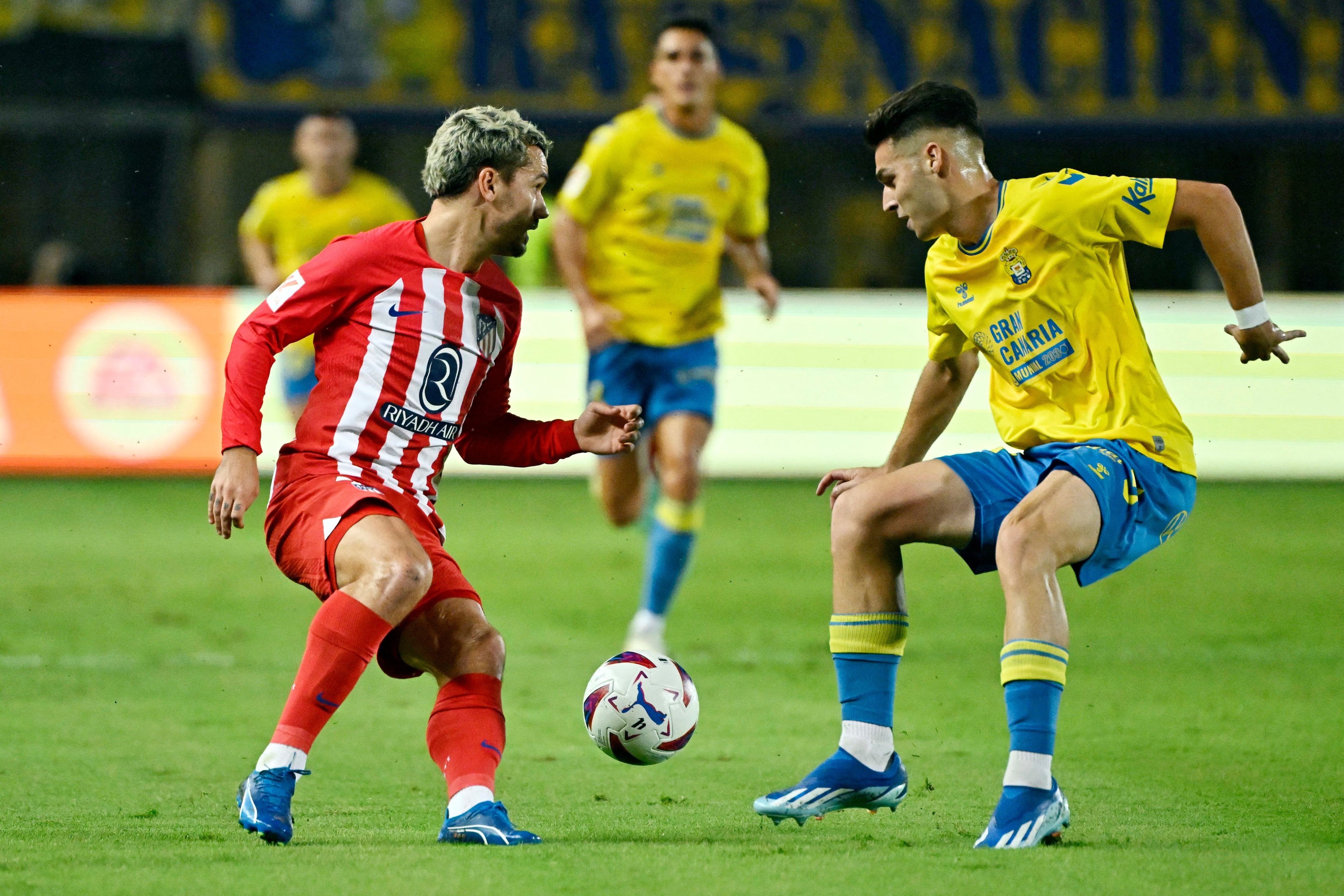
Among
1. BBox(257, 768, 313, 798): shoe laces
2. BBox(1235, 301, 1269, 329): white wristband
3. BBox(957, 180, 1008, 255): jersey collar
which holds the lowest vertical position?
BBox(257, 768, 313, 798): shoe laces

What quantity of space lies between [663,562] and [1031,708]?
Answer: 2.95m

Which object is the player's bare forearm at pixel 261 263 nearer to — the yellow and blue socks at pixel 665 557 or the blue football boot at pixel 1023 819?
the yellow and blue socks at pixel 665 557

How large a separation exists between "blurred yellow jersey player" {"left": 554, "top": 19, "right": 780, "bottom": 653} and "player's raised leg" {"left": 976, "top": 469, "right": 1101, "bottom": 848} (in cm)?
293

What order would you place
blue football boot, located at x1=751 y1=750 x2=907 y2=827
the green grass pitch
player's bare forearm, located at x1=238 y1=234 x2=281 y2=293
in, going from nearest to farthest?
the green grass pitch < blue football boot, located at x1=751 y1=750 x2=907 y2=827 < player's bare forearm, located at x1=238 y1=234 x2=281 y2=293

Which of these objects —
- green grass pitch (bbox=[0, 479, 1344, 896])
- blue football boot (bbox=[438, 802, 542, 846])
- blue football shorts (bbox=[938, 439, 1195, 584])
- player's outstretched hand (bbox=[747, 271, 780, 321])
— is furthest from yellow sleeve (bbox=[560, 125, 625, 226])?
blue football boot (bbox=[438, 802, 542, 846])

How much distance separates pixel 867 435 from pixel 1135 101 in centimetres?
411

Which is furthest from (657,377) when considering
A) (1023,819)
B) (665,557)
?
(1023,819)

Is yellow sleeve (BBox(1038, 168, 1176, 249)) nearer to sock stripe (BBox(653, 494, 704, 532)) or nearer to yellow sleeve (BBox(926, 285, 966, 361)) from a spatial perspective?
yellow sleeve (BBox(926, 285, 966, 361))

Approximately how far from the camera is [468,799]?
339 cm

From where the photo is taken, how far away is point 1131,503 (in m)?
3.51

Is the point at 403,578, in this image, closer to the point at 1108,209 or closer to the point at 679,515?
the point at 1108,209

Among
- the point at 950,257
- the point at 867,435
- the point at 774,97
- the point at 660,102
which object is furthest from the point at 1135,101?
the point at 950,257

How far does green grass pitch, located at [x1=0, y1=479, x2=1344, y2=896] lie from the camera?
3.11 meters

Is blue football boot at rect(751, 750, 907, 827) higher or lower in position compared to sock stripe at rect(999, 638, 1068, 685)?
lower
